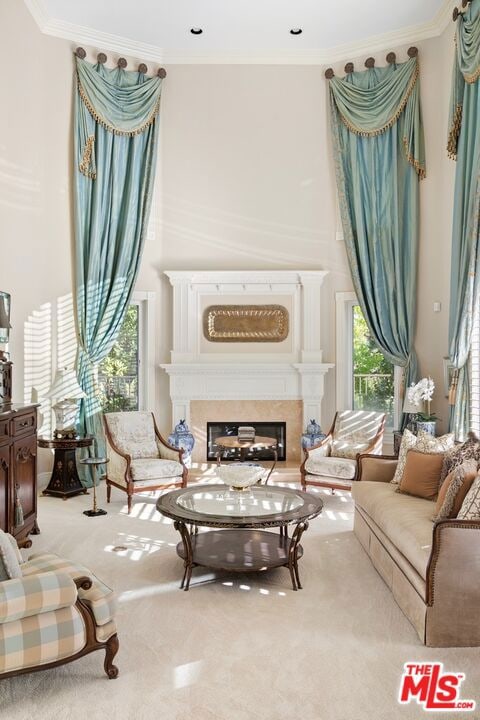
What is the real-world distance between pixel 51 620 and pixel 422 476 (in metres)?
2.83

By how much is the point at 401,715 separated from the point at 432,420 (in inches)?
177

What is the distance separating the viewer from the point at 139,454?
21.6ft

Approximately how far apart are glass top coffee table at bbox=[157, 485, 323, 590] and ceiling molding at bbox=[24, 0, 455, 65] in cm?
572

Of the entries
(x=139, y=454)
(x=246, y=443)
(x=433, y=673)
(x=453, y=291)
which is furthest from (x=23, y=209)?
(x=433, y=673)

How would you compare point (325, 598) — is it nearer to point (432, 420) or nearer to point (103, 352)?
point (432, 420)

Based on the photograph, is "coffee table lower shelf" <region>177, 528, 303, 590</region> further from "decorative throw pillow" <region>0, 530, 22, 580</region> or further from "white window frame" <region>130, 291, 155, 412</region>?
"white window frame" <region>130, 291, 155, 412</region>

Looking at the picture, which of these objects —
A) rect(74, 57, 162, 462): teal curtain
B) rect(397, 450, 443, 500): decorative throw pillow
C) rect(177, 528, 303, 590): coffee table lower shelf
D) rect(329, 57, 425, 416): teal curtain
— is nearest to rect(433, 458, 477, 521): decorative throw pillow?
rect(397, 450, 443, 500): decorative throw pillow

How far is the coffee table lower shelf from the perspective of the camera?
407 centimetres

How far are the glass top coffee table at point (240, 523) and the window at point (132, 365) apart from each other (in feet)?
10.8

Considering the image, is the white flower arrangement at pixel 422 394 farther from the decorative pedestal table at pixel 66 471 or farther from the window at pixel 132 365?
the decorative pedestal table at pixel 66 471

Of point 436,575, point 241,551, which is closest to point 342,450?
point 241,551

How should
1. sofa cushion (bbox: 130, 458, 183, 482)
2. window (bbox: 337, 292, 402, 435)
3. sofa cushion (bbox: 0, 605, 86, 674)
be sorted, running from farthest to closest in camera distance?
window (bbox: 337, 292, 402, 435), sofa cushion (bbox: 130, 458, 183, 482), sofa cushion (bbox: 0, 605, 86, 674)

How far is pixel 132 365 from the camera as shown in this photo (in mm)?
8070

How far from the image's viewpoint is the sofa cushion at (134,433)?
6.60 meters
